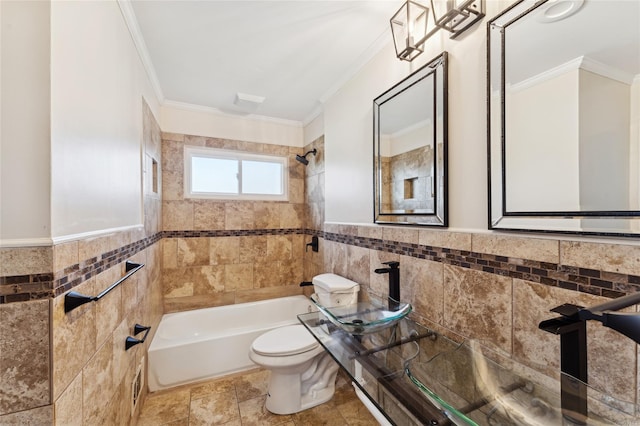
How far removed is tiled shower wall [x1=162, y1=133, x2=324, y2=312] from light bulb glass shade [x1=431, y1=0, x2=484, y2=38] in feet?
5.66

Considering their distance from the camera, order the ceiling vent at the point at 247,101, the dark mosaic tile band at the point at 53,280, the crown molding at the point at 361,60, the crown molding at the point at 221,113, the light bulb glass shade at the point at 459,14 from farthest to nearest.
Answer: the crown molding at the point at 221,113 → the ceiling vent at the point at 247,101 → the crown molding at the point at 361,60 → the light bulb glass shade at the point at 459,14 → the dark mosaic tile band at the point at 53,280

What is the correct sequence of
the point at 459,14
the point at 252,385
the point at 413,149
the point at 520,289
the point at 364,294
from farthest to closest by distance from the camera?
the point at 252,385 → the point at 364,294 → the point at 413,149 → the point at 459,14 → the point at 520,289

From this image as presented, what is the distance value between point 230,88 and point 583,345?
111 inches

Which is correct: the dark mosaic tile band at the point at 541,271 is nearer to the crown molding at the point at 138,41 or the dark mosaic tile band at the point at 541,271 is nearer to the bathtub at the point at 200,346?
the bathtub at the point at 200,346

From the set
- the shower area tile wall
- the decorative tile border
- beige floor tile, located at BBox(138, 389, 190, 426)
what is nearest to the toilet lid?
beige floor tile, located at BBox(138, 389, 190, 426)

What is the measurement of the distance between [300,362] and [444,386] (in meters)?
1.15

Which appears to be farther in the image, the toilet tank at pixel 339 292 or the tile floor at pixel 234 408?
the toilet tank at pixel 339 292

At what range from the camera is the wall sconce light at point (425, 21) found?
1155 millimetres

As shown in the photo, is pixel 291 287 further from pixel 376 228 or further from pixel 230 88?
pixel 230 88

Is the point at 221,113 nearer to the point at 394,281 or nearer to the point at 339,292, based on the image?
the point at 339,292

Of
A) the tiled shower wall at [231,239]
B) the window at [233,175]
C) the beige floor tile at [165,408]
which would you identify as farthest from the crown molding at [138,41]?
the beige floor tile at [165,408]

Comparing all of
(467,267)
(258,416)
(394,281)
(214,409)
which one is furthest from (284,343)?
(467,267)

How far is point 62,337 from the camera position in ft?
2.83

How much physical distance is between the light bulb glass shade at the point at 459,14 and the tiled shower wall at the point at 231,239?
5.66ft
